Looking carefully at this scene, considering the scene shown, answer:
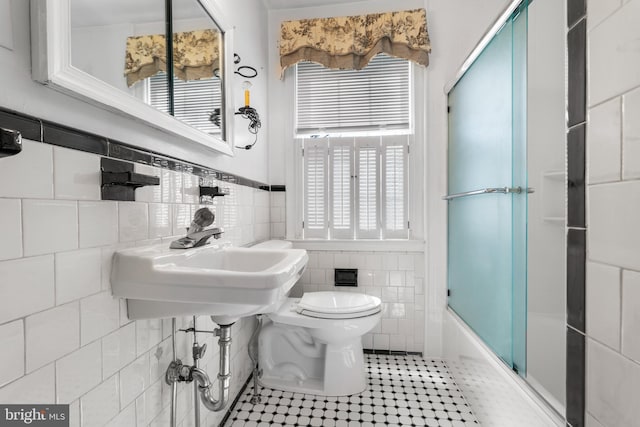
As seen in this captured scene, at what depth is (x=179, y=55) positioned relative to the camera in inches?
42.0

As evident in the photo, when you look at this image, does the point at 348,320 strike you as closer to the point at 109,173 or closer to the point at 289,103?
the point at 109,173

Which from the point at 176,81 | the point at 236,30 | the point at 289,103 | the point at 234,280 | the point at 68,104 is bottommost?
the point at 234,280

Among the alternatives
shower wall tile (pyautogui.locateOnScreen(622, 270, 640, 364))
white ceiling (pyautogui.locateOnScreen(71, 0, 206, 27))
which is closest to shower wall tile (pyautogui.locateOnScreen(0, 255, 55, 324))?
white ceiling (pyautogui.locateOnScreen(71, 0, 206, 27))

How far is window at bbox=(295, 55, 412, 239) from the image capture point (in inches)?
81.7

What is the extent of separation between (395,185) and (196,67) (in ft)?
4.65

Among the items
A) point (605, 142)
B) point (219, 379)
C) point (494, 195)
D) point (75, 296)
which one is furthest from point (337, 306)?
point (605, 142)

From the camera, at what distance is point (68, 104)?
0.65m

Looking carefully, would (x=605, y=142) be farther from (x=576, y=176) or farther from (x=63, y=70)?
(x=63, y=70)

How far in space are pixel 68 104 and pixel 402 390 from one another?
189 cm

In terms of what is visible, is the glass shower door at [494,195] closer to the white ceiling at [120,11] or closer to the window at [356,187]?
the window at [356,187]

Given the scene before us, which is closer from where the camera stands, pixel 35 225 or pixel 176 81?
pixel 35 225

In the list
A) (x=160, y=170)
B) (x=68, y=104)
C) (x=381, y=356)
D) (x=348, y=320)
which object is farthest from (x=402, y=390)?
(x=68, y=104)

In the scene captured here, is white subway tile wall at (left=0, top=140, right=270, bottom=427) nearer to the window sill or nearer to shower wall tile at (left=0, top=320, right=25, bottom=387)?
shower wall tile at (left=0, top=320, right=25, bottom=387)

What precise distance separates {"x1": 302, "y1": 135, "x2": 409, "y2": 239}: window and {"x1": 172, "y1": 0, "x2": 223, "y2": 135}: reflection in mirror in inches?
36.3
